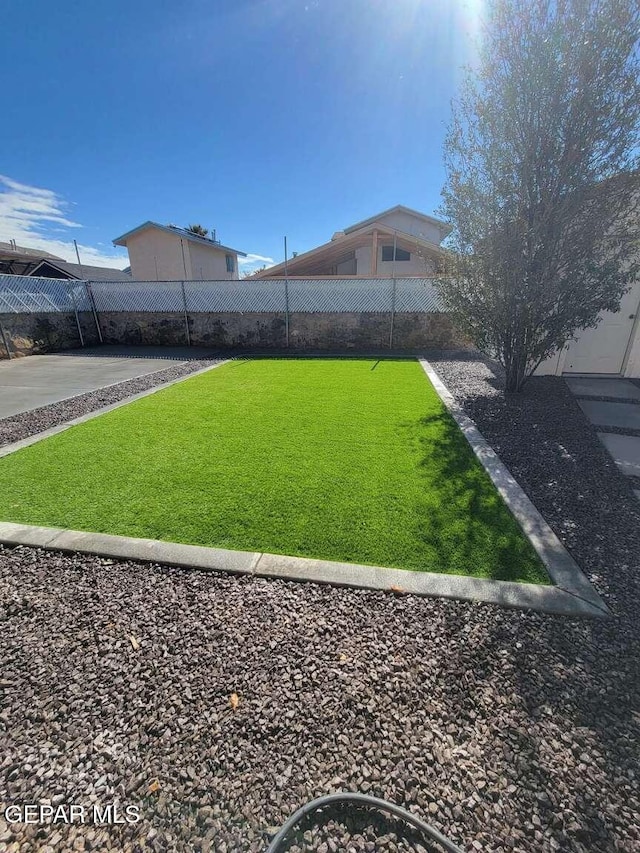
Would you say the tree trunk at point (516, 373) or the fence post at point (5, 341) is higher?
the fence post at point (5, 341)

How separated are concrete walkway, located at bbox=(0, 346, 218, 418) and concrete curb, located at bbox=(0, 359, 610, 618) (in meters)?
4.49

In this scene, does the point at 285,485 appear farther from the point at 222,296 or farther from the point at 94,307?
the point at 94,307

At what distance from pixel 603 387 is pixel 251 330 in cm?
965

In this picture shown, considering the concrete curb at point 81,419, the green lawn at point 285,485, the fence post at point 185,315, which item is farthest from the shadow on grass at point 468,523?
the fence post at point 185,315

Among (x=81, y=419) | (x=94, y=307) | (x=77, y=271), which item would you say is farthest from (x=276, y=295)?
(x=77, y=271)

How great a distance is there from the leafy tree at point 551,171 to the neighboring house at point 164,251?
65.0ft

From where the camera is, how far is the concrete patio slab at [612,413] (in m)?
5.43

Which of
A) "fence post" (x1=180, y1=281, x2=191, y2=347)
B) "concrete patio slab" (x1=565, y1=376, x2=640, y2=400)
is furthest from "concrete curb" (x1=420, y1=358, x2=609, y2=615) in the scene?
"fence post" (x1=180, y1=281, x2=191, y2=347)

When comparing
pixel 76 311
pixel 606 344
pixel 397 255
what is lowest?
pixel 606 344

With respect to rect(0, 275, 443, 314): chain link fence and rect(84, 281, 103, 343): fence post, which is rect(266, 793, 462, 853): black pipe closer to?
rect(0, 275, 443, 314): chain link fence

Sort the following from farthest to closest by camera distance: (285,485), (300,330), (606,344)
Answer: (300,330) → (606,344) → (285,485)

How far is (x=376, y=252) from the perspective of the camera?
1578cm

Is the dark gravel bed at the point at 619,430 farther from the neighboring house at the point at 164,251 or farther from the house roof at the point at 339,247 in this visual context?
the neighboring house at the point at 164,251

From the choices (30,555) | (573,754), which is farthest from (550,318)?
(30,555)
